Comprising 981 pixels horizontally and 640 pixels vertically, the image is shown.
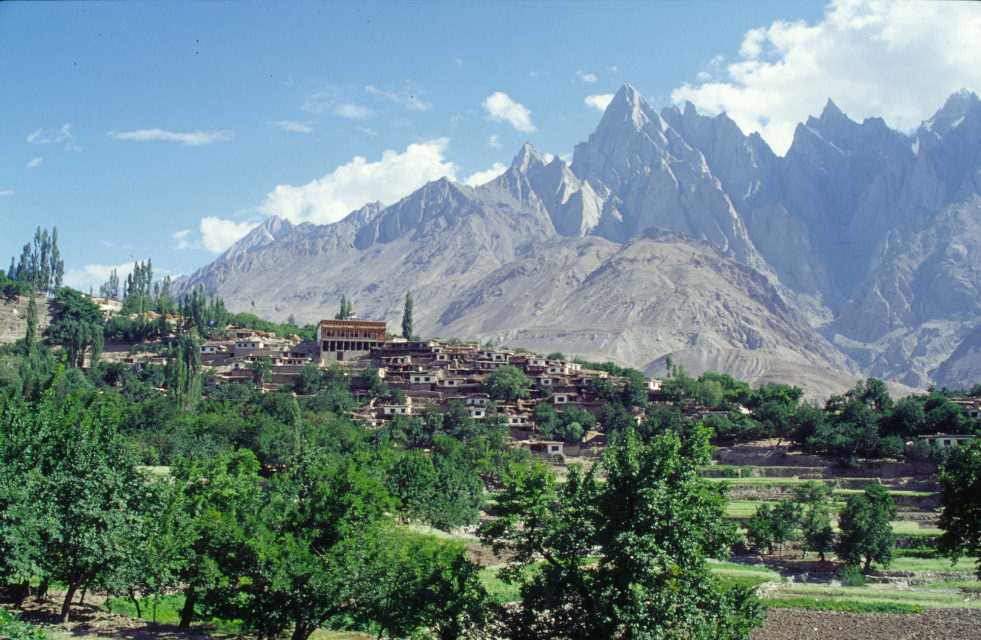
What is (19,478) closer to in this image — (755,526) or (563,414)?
(755,526)

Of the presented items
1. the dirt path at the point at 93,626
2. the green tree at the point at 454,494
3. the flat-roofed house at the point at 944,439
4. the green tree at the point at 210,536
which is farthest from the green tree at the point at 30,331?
the flat-roofed house at the point at 944,439

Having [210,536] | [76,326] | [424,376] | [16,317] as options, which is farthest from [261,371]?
[210,536]

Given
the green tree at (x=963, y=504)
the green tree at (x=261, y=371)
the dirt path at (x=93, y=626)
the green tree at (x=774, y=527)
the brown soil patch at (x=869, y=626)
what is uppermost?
the green tree at (x=261, y=371)

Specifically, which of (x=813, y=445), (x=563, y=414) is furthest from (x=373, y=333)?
(x=813, y=445)

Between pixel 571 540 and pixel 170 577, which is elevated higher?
pixel 571 540

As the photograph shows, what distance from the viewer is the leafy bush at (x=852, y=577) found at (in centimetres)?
4616

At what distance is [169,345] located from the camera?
10106 cm

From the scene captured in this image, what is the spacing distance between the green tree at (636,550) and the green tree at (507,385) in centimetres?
6802

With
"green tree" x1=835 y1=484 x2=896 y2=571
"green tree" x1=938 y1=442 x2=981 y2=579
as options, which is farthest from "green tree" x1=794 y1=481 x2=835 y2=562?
"green tree" x1=938 y1=442 x2=981 y2=579

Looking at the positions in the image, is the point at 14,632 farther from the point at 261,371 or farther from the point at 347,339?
the point at 347,339

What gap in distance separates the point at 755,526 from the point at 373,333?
63234mm

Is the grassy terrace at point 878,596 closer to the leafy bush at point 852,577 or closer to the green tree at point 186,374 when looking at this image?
the leafy bush at point 852,577

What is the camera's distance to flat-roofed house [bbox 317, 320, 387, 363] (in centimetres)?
A: 10319

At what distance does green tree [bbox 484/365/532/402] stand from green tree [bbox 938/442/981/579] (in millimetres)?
68068
